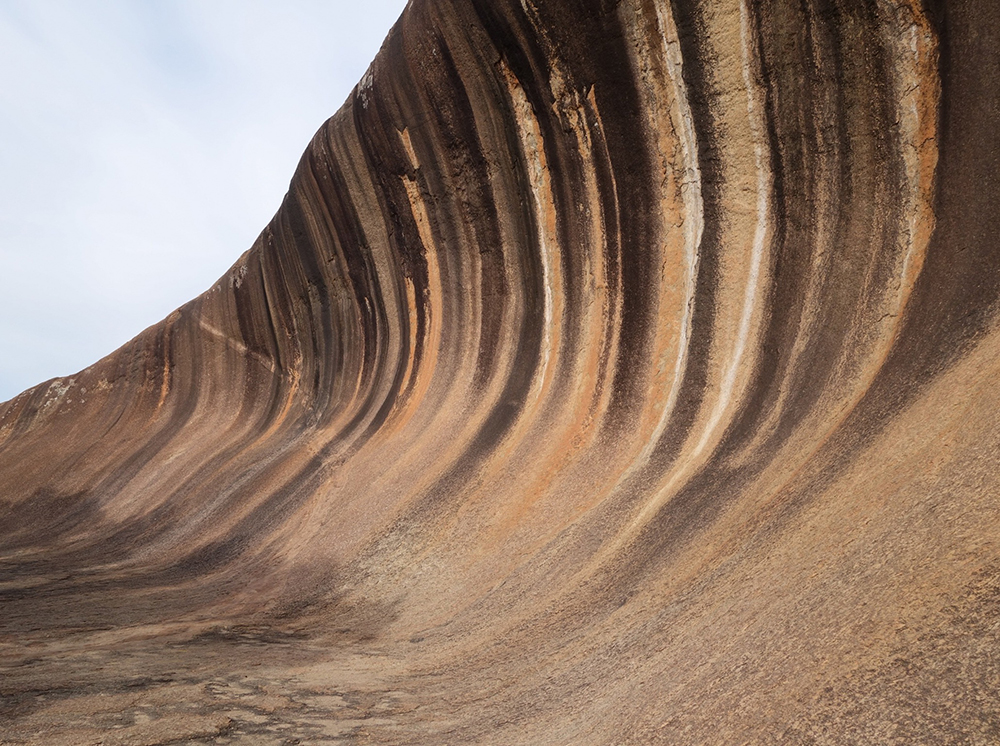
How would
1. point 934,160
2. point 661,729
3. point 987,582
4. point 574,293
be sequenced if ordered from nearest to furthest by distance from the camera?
point 987,582 → point 661,729 → point 934,160 → point 574,293

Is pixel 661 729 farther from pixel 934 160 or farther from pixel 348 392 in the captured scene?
pixel 348 392

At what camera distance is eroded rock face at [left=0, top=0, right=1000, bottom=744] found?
8.11ft

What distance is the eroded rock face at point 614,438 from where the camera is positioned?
2473mm

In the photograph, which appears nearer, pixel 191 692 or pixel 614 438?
pixel 191 692

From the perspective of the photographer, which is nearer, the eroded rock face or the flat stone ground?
the eroded rock face

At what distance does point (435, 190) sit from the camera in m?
6.55

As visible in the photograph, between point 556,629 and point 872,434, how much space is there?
178cm

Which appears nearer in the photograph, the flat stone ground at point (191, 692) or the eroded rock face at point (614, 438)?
the eroded rock face at point (614, 438)

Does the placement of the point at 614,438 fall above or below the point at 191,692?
below

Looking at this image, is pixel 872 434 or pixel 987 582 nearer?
pixel 987 582

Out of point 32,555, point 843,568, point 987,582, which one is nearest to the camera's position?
point 987,582

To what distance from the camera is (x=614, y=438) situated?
15.5 ft

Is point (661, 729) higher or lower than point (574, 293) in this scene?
lower

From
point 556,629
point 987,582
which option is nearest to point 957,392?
point 987,582
